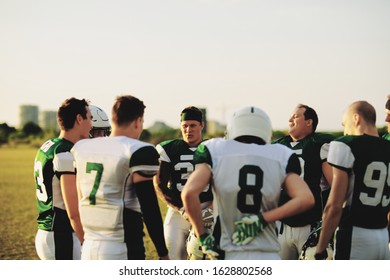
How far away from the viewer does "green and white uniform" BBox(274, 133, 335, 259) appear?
5059mm

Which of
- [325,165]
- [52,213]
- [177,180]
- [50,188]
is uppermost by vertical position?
[325,165]

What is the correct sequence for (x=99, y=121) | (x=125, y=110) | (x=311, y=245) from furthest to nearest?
(x=99, y=121) < (x=311, y=245) < (x=125, y=110)

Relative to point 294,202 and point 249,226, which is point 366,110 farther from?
point 249,226

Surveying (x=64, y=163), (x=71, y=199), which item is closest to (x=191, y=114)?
(x=64, y=163)

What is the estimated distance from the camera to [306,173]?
200 inches

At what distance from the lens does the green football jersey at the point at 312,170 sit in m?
5.05

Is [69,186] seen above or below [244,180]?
below

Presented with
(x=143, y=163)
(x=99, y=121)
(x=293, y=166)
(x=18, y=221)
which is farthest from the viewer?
(x=18, y=221)

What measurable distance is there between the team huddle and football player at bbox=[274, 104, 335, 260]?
0.69ft

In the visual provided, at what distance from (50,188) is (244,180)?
5.78 ft

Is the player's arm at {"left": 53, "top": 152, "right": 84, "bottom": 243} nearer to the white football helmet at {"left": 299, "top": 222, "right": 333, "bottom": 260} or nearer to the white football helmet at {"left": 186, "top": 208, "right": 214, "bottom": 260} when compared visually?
the white football helmet at {"left": 186, "top": 208, "right": 214, "bottom": 260}

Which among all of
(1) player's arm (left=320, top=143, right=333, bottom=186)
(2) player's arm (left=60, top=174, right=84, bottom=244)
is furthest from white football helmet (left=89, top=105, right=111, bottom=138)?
(1) player's arm (left=320, top=143, right=333, bottom=186)

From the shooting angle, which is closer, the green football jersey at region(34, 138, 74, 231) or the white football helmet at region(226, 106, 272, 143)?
the white football helmet at region(226, 106, 272, 143)
